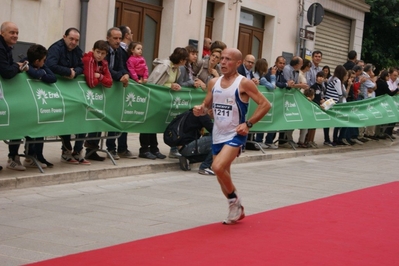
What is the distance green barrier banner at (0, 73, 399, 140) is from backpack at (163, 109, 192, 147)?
0.76 ft

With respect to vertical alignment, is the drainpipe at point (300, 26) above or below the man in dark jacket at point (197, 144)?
above

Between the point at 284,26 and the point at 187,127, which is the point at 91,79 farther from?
the point at 284,26

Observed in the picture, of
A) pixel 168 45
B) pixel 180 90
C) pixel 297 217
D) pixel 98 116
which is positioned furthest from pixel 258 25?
pixel 297 217

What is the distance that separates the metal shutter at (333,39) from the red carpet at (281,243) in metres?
18.1

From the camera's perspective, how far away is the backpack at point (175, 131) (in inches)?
524

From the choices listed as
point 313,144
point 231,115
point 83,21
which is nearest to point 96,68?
point 231,115

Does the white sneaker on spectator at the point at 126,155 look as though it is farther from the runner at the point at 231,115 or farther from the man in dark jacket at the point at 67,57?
the runner at the point at 231,115

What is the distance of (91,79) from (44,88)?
3.23ft

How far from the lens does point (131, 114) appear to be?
1309 cm

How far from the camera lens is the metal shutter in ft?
92.7

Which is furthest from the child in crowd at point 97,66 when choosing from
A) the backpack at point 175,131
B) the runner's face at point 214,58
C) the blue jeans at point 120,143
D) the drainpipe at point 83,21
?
the drainpipe at point 83,21

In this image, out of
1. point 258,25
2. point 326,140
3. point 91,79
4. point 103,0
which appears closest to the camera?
point 91,79

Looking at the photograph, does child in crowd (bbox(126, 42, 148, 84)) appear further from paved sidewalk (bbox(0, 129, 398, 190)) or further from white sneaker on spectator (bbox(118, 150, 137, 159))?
paved sidewalk (bbox(0, 129, 398, 190))

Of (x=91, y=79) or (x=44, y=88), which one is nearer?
(x=44, y=88)
